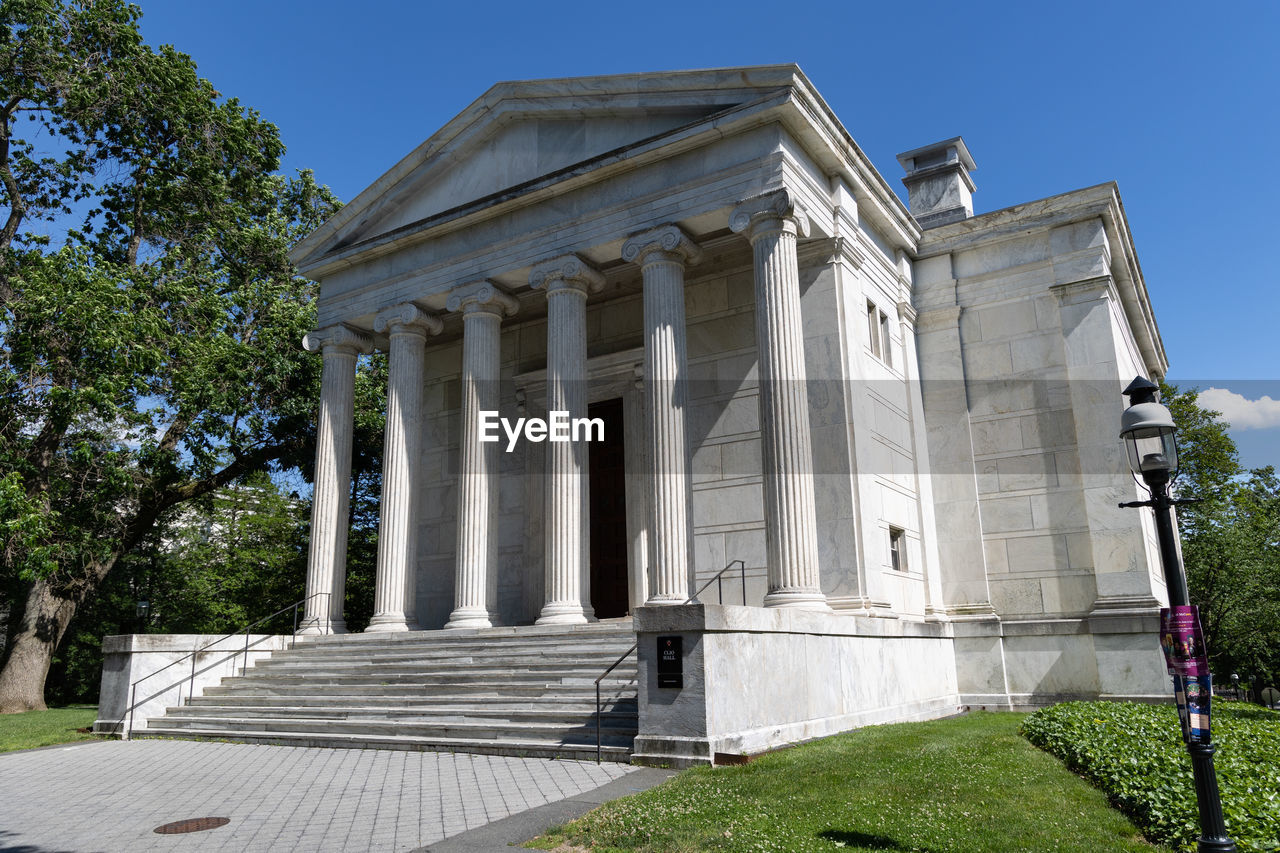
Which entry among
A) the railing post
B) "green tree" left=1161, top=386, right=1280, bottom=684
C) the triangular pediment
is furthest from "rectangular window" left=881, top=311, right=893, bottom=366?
Answer: "green tree" left=1161, top=386, right=1280, bottom=684

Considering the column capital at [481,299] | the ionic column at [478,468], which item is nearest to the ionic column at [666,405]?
the column capital at [481,299]

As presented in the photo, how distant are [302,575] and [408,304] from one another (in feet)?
56.7

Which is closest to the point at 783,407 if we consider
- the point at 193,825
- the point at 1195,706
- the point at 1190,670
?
the point at 1190,670

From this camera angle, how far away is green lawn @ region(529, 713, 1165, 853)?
6953 millimetres

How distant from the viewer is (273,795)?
33.2 ft

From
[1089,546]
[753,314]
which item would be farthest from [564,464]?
[1089,546]

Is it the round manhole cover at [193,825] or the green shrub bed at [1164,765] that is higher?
the green shrub bed at [1164,765]

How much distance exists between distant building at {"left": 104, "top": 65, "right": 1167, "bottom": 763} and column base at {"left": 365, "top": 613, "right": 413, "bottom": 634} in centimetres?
4

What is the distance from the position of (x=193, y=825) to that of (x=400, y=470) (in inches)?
486

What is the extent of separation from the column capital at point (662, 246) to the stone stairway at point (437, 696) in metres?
6.93

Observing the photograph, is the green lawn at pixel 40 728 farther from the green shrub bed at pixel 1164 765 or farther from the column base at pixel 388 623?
the green shrub bed at pixel 1164 765

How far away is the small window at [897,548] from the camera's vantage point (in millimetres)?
18645

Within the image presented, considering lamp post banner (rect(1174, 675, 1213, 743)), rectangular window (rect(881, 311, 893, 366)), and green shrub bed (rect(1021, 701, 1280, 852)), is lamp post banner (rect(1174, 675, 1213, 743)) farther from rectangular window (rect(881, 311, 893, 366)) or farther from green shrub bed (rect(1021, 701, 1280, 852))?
rectangular window (rect(881, 311, 893, 366))

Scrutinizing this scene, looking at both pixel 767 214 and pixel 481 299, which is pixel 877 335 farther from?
pixel 481 299
